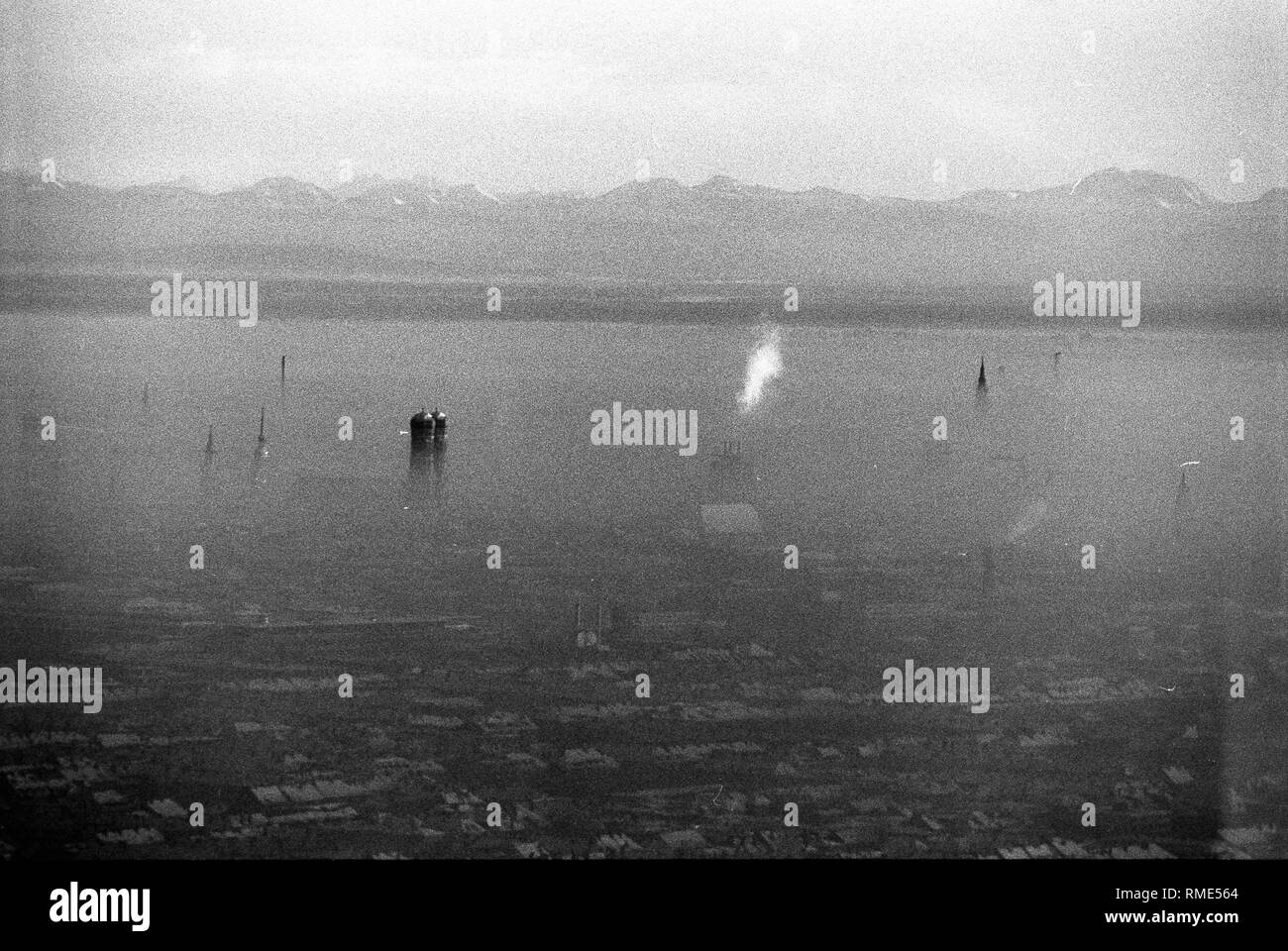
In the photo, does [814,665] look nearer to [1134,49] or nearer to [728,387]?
[728,387]

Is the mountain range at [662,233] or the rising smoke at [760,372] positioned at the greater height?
the mountain range at [662,233]

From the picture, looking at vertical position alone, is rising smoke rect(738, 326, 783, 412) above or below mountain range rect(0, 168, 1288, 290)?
below

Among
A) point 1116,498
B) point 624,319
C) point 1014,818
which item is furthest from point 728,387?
point 1014,818

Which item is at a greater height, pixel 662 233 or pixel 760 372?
pixel 662 233

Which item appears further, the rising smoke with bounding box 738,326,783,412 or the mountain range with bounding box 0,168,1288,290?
the rising smoke with bounding box 738,326,783,412

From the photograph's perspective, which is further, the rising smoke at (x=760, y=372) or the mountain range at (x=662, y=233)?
the rising smoke at (x=760, y=372)
